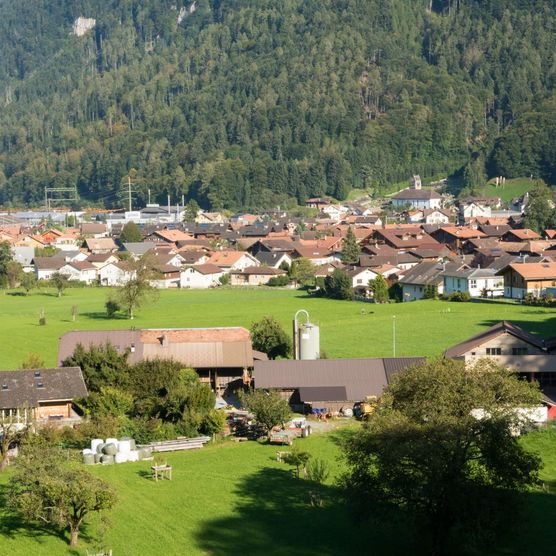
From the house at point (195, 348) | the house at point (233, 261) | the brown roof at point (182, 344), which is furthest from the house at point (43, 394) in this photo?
the house at point (233, 261)

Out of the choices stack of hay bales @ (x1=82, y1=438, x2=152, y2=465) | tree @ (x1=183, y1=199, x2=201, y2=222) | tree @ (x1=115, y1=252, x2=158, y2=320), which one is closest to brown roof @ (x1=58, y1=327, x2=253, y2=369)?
stack of hay bales @ (x1=82, y1=438, x2=152, y2=465)

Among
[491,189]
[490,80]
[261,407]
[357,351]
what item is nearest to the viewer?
[261,407]

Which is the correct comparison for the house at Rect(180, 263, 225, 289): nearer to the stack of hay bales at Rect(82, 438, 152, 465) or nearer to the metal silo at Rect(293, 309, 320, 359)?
the metal silo at Rect(293, 309, 320, 359)

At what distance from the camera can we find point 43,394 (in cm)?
2431

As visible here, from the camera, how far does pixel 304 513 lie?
17.4m

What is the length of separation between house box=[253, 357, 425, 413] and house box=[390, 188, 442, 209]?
84700 mm

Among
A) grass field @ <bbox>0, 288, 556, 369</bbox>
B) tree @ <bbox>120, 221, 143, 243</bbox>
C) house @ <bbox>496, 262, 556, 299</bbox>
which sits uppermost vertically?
tree @ <bbox>120, 221, 143, 243</bbox>

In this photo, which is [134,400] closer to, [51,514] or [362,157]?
[51,514]

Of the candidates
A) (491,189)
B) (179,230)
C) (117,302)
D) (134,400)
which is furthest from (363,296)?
(491,189)

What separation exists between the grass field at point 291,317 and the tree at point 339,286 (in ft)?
3.14

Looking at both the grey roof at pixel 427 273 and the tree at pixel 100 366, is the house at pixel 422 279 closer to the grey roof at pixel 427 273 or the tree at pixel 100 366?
the grey roof at pixel 427 273

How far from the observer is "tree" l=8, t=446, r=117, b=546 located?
53.0ft

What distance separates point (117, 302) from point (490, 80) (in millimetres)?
120751

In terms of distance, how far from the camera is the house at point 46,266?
66312mm
